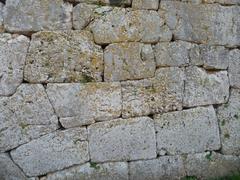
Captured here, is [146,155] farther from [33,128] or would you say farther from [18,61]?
[18,61]

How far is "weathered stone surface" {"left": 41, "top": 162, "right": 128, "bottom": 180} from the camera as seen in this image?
4.26 metres

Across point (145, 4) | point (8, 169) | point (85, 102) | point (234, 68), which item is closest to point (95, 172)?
point (85, 102)

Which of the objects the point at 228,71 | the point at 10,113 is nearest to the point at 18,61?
the point at 10,113

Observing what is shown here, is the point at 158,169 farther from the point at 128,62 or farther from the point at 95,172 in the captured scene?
the point at 128,62

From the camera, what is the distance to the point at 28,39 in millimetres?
4090

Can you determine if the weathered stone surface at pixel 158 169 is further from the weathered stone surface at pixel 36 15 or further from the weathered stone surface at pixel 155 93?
the weathered stone surface at pixel 36 15

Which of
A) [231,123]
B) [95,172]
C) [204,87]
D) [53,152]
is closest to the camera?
[53,152]

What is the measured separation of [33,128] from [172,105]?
1443mm

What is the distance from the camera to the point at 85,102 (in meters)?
4.29

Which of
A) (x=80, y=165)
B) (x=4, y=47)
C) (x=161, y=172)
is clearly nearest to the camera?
(x=4, y=47)

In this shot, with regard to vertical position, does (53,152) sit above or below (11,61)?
below

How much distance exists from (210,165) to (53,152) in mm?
1761

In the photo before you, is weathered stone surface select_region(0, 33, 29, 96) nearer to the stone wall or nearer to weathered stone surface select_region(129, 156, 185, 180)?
the stone wall

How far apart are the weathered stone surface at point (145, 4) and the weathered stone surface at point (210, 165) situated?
160 centimetres
